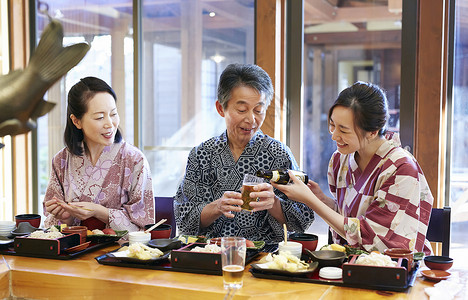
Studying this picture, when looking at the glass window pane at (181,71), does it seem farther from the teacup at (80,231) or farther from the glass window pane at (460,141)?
the teacup at (80,231)

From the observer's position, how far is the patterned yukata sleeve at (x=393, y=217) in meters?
1.95

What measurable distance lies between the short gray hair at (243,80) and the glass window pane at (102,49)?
6.80ft

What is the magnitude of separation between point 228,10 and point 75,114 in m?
1.85

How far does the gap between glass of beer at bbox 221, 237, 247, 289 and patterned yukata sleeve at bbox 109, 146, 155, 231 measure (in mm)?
1049

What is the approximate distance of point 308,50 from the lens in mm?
3930

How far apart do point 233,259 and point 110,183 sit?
4.16 ft

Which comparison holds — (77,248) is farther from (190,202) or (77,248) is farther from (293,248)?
(293,248)

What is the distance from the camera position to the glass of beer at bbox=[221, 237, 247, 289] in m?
1.43

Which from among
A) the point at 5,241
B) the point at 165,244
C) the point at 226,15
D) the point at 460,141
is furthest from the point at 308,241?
the point at 226,15

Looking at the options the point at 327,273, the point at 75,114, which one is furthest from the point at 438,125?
the point at 75,114

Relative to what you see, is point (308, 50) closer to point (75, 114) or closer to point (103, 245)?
point (75, 114)

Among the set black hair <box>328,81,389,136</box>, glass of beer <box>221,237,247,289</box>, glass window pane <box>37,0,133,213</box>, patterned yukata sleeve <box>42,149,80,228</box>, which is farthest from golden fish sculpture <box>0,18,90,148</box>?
glass window pane <box>37,0,133,213</box>

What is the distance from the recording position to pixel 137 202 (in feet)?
8.12

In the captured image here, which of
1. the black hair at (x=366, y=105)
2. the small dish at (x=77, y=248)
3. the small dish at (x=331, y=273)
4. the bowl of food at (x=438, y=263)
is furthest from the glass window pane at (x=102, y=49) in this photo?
the bowl of food at (x=438, y=263)
